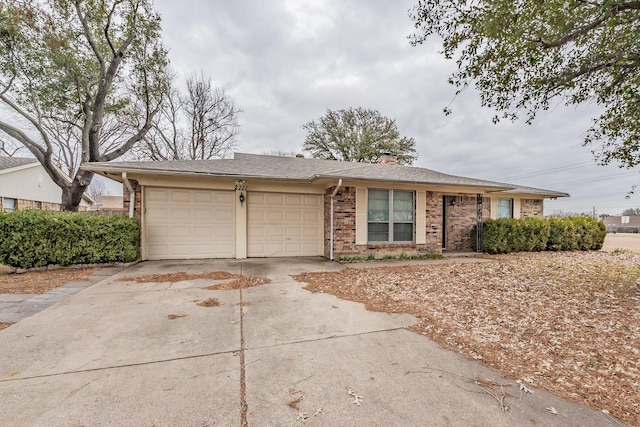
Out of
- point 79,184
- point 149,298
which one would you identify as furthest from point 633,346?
point 79,184

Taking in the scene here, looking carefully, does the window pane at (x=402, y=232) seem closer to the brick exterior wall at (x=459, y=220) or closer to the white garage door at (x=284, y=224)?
the white garage door at (x=284, y=224)

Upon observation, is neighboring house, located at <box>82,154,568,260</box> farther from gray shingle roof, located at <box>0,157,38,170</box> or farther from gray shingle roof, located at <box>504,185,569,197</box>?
gray shingle roof, located at <box>0,157,38,170</box>

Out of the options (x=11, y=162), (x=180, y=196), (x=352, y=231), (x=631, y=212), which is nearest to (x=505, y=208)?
(x=352, y=231)

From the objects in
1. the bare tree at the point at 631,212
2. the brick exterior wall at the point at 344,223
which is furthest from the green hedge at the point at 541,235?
the bare tree at the point at 631,212

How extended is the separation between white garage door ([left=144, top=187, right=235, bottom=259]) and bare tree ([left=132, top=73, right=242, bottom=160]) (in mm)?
10658

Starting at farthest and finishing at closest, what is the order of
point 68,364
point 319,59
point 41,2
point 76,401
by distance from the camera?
point 319,59 < point 41,2 < point 68,364 < point 76,401

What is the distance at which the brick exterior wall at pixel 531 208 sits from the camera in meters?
11.1

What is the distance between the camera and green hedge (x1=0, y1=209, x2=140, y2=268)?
561 cm

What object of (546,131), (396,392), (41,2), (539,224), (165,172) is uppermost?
(41,2)

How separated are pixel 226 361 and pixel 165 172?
5822 millimetres

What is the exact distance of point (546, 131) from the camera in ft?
32.8

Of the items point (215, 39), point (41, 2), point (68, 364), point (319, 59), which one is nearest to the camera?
point (68, 364)

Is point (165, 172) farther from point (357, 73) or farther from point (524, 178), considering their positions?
point (524, 178)

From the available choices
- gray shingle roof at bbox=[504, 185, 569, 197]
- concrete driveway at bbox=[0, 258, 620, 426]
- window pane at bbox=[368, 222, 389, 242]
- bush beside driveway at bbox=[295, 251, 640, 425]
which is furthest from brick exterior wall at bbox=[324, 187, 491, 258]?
concrete driveway at bbox=[0, 258, 620, 426]
